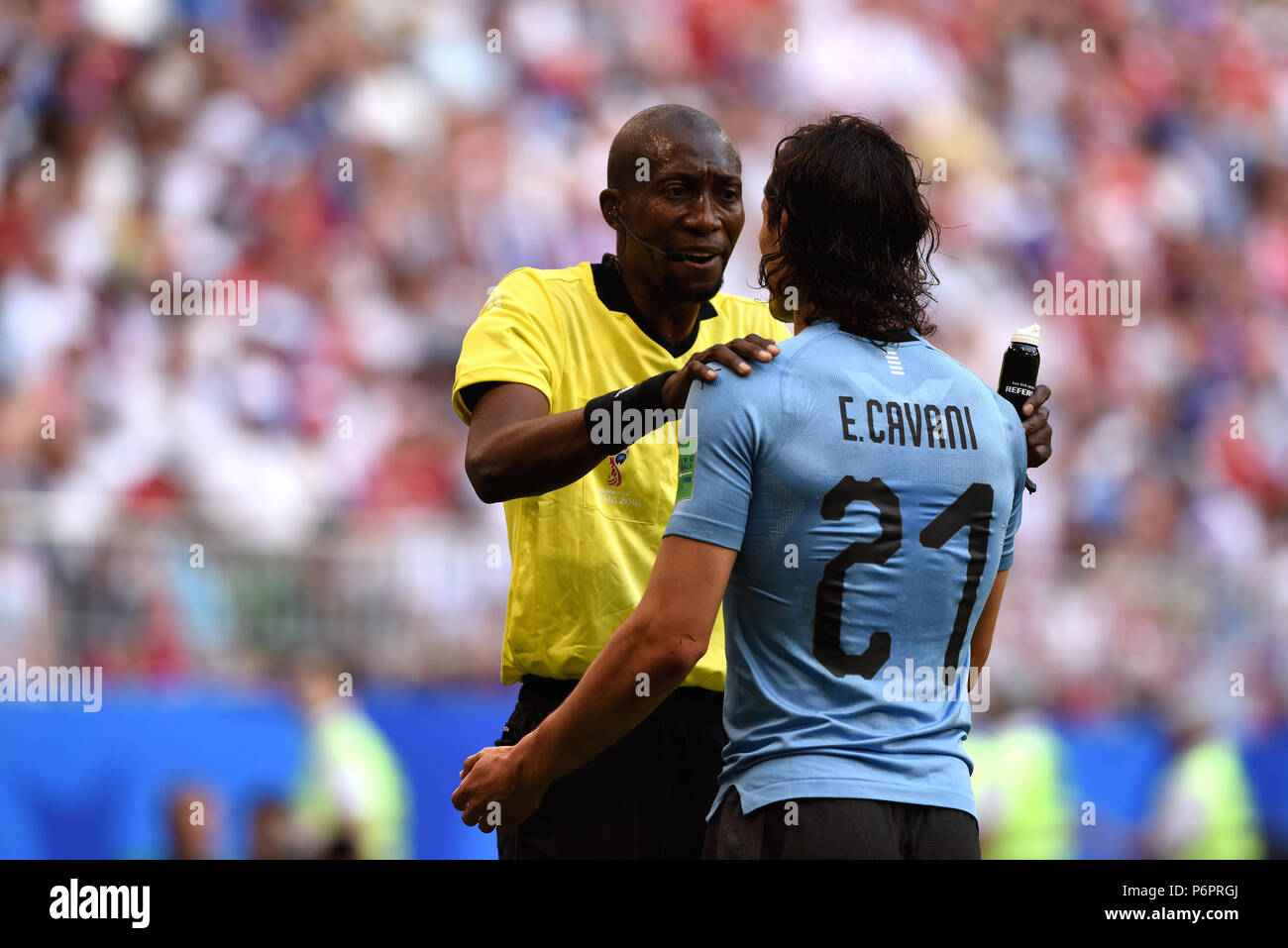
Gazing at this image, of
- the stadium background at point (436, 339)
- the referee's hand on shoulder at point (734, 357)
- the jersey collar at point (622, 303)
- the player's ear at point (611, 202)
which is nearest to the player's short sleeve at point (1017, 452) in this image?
the referee's hand on shoulder at point (734, 357)

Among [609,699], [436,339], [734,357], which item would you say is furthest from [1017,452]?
[436,339]

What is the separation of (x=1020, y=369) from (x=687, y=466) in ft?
2.60

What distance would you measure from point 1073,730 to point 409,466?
12.7 ft

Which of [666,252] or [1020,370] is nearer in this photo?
[1020,370]

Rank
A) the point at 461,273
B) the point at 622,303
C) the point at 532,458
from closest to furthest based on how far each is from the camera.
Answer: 1. the point at 532,458
2. the point at 622,303
3. the point at 461,273

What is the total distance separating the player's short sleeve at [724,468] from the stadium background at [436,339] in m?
4.85

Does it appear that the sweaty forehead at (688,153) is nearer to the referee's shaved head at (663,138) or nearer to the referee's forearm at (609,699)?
the referee's shaved head at (663,138)

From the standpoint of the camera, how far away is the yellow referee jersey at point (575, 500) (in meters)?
3.53

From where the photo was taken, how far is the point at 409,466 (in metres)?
8.74

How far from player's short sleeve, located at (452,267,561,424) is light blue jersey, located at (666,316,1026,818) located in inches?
34.8

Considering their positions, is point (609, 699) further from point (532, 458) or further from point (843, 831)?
point (532, 458)

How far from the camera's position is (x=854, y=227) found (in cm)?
276

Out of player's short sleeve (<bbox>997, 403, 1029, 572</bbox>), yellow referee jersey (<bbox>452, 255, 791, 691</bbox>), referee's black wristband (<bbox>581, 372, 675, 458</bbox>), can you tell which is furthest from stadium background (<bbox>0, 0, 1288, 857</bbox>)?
player's short sleeve (<bbox>997, 403, 1029, 572</bbox>)
